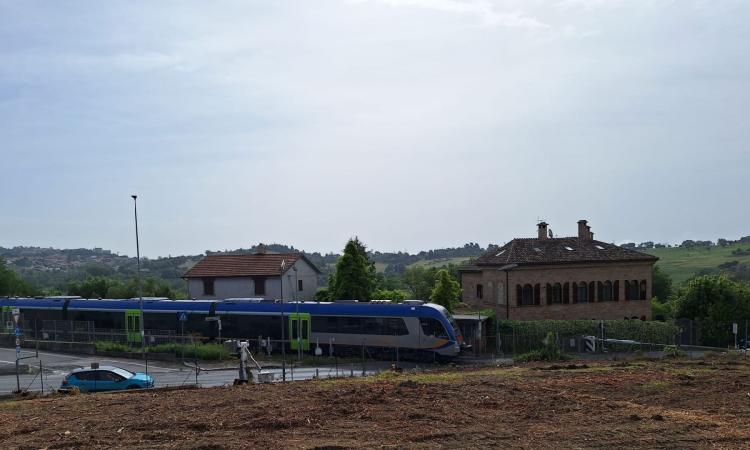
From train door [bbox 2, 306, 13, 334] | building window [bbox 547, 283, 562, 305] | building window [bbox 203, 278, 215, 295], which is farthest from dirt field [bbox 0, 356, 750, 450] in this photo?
train door [bbox 2, 306, 13, 334]

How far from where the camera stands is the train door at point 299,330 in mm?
43656

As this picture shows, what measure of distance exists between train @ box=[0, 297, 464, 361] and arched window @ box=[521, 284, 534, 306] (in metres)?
10.4

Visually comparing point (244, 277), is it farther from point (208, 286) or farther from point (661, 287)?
point (661, 287)

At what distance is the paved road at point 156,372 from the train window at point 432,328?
274 centimetres

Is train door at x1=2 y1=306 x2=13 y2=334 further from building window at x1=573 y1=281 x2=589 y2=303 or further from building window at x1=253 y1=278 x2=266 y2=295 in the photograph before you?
building window at x1=573 y1=281 x2=589 y2=303

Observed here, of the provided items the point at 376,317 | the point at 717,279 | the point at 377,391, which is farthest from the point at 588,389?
the point at 717,279

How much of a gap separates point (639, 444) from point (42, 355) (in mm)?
38964

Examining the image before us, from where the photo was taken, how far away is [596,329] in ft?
150

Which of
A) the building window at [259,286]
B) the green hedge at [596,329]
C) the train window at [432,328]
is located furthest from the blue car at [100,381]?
the building window at [259,286]

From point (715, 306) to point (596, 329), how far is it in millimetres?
7381

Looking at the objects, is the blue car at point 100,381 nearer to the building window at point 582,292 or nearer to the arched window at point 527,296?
the arched window at point 527,296

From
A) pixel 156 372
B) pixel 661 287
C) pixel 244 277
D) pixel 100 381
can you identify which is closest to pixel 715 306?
pixel 156 372

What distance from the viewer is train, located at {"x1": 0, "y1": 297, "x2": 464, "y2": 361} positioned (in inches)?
1565

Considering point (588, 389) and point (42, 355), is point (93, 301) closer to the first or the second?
point (42, 355)
